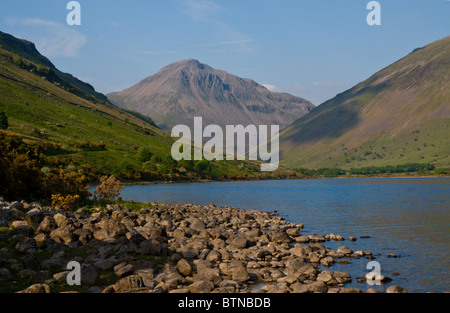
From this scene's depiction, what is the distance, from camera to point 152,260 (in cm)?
2650

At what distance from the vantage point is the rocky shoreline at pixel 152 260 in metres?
19.4

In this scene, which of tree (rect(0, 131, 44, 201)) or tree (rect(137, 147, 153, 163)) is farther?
tree (rect(137, 147, 153, 163))

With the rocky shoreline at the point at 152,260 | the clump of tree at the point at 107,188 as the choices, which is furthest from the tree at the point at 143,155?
the rocky shoreline at the point at 152,260

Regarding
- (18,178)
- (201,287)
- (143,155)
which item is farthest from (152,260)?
(143,155)

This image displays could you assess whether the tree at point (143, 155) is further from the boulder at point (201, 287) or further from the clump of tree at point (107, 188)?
the boulder at point (201, 287)

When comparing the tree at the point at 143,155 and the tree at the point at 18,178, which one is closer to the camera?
the tree at the point at 18,178

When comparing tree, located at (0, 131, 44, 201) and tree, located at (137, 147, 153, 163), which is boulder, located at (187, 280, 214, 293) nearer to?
tree, located at (0, 131, 44, 201)

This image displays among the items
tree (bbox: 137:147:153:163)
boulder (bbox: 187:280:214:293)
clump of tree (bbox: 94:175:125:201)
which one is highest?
tree (bbox: 137:147:153:163)

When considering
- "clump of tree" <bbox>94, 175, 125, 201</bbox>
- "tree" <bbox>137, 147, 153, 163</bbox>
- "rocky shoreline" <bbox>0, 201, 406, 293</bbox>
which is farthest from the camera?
"tree" <bbox>137, 147, 153, 163</bbox>

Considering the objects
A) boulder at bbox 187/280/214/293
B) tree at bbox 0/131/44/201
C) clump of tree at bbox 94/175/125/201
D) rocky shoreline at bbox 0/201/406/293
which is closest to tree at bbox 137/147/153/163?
clump of tree at bbox 94/175/125/201

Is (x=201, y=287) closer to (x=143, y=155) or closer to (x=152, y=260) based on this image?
(x=152, y=260)

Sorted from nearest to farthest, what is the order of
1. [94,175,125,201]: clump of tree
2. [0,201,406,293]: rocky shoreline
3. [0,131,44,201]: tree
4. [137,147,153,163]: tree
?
1. [0,201,406,293]: rocky shoreline
2. [0,131,44,201]: tree
3. [94,175,125,201]: clump of tree
4. [137,147,153,163]: tree

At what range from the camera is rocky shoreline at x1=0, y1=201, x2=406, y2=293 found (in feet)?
63.7
